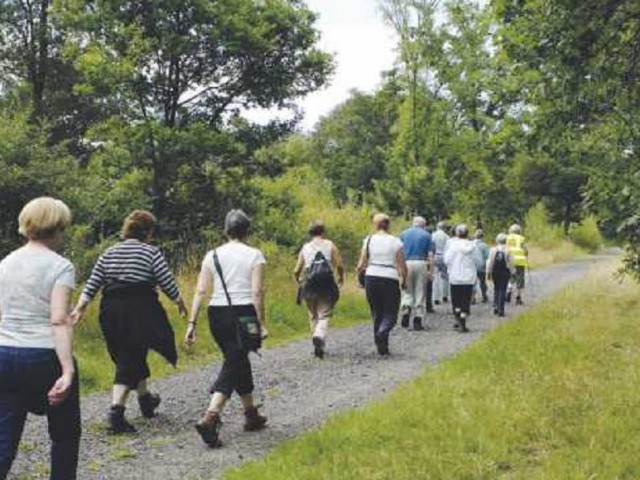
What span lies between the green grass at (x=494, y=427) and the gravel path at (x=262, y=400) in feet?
1.88

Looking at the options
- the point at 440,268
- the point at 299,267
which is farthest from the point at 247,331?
the point at 440,268

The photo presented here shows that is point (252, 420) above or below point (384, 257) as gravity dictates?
below

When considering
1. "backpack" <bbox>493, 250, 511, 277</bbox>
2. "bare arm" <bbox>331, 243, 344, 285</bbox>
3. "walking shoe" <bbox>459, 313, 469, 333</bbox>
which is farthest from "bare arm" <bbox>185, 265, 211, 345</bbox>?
"backpack" <bbox>493, 250, 511, 277</bbox>

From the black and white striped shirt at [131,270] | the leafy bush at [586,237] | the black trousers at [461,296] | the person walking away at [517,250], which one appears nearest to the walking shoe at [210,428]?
the black and white striped shirt at [131,270]

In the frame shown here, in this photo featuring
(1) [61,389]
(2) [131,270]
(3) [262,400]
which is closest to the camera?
(1) [61,389]

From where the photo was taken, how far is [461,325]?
15.7 m

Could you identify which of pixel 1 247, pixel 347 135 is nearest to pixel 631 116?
pixel 1 247

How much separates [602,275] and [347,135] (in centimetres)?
5737

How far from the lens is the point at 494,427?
23.4 feet

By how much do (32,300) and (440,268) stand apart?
16257 mm

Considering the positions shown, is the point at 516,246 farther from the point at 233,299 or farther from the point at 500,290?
the point at 233,299

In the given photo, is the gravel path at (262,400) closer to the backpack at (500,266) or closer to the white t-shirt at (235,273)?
the white t-shirt at (235,273)

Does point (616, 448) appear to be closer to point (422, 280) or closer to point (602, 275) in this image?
point (422, 280)

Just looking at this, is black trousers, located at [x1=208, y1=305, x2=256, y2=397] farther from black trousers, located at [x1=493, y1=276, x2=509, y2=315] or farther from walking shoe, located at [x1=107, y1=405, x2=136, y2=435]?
black trousers, located at [x1=493, y1=276, x2=509, y2=315]
